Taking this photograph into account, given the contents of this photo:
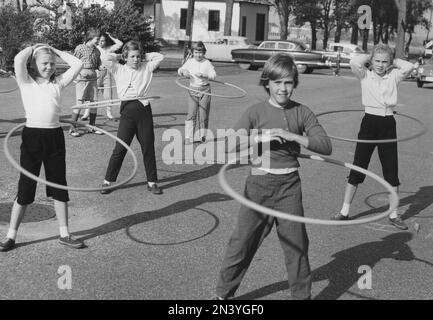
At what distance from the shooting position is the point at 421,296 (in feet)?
16.9

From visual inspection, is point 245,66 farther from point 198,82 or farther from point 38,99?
point 38,99

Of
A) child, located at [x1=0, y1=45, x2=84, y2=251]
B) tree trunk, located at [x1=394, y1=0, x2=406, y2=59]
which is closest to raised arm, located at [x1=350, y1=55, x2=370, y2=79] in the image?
child, located at [x1=0, y1=45, x2=84, y2=251]

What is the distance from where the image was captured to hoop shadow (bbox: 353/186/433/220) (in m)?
7.68

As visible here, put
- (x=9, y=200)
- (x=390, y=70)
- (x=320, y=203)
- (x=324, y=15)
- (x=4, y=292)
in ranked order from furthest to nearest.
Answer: (x=324, y=15) → (x=320, y=203) → (x=9, y=200) → (x=390, y=70) → (x=4, y=292)

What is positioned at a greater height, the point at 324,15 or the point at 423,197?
the point at 324,15

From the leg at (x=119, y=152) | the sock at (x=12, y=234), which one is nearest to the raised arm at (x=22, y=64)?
the sock at (x=12, y=234)

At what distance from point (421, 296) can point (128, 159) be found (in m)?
6.25

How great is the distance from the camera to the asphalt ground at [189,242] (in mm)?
5156

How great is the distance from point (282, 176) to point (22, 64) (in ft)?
8.98

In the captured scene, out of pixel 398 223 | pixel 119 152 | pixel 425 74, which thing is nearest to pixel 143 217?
pixel 119 152

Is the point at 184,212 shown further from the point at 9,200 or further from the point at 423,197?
the point at 423,197

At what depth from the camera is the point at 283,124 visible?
4.50 meters

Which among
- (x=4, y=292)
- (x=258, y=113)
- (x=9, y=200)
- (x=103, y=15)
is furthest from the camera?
(x=103, y=15)

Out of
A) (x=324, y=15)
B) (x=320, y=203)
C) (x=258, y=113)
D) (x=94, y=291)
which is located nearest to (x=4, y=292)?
(x=94, y=291)
